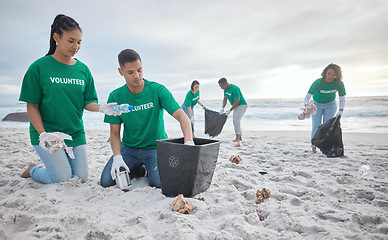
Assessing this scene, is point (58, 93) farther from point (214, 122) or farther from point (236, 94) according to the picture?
point (214, 122)

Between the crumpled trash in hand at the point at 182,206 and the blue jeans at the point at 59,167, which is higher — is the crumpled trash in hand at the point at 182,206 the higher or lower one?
the lower one

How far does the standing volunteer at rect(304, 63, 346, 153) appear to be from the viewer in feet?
12.2

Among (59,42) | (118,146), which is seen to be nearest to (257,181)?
(118,146)

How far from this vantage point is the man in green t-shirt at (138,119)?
6.73 feet

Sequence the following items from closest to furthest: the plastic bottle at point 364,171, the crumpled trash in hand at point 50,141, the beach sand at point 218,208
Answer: the beach sand at point 218,208 → the crumpled trash in hand at point 50,141 → the plastic bottle at point 364,171

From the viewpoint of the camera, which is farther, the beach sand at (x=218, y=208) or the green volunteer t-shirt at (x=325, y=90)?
the green volunteer t-shirt at (x=325, y=90)

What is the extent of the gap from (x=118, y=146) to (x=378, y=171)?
3.03 m

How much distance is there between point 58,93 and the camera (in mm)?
2141

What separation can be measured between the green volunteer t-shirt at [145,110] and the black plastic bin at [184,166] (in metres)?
0.48

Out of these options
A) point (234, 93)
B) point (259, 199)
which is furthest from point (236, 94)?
point (259, 199)

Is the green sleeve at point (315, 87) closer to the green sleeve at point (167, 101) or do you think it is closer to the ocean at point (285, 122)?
the green sleeve at point (167, 101)

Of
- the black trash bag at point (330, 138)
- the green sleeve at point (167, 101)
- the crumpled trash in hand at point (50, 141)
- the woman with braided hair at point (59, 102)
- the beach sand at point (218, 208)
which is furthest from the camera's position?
the black trash bag at point (330, 138)

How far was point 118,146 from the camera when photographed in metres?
2.18

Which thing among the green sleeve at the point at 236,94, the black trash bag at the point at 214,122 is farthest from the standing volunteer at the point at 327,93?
the black trash bag at the point at 214,122
